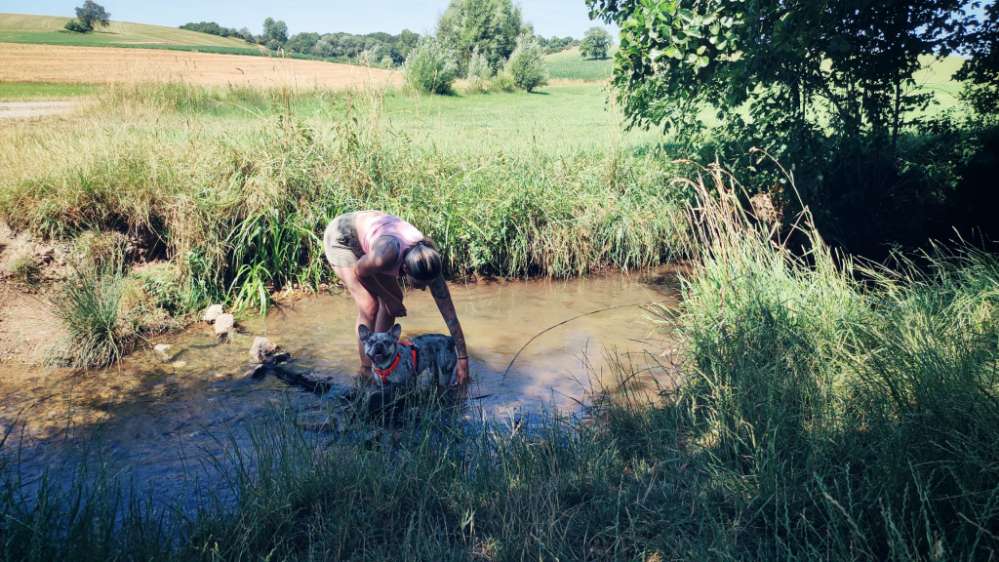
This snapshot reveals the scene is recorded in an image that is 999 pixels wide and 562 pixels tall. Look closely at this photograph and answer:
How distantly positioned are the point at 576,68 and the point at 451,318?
59.8 m

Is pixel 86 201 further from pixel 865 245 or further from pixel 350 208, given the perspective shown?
pixel 865 245

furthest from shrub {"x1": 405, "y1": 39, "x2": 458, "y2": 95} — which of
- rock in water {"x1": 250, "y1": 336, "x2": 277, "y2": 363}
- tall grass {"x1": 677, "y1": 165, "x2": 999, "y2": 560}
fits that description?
tall grass {"x1": 677, "y1": 165, "x2": 999, "y2": 560}

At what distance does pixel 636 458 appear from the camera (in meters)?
3.79

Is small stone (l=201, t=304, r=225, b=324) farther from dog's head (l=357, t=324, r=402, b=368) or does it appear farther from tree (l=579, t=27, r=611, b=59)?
tree (l=579, t=27, r=611, b=59)

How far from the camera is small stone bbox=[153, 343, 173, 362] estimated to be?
6.22 m

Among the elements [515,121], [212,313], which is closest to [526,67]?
[515,121]

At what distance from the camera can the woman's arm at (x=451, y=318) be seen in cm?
488

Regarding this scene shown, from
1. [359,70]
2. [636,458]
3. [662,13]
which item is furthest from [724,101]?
[636,458]

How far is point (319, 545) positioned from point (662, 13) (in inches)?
273

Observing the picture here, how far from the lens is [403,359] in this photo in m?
4.85

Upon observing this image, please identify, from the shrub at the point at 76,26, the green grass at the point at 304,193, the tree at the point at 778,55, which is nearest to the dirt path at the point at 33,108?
the green grass at the point at 304,193

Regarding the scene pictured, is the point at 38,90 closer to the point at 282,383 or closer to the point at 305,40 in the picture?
the point at 282,383

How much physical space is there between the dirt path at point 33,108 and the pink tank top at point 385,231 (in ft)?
30.6

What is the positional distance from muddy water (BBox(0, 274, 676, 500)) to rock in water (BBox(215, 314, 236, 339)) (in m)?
0.12
